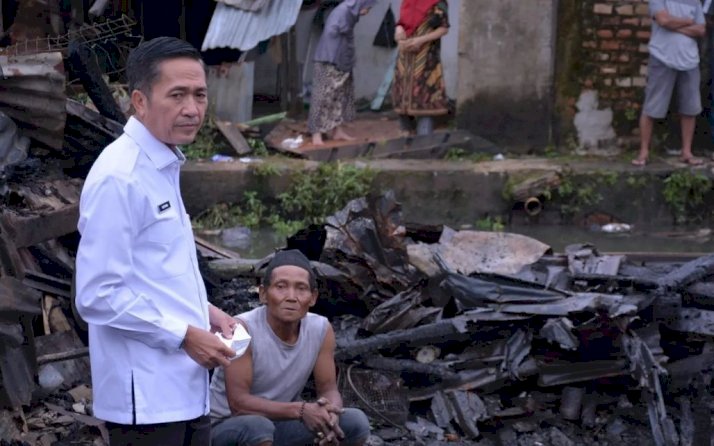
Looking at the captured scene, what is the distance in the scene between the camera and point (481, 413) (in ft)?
19.4

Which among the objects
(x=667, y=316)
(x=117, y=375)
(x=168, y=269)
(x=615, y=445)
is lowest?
(x=615, y=445)

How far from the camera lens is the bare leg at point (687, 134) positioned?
11086 mm

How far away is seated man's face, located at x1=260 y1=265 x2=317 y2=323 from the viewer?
180 inches

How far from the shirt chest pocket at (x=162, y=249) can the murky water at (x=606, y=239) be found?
21.0 feet

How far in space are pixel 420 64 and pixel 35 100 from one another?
230 inches

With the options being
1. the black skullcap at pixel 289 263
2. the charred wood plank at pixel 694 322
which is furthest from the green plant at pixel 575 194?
the black skullcap at pixel 289 263

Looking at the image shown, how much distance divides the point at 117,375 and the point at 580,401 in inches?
132

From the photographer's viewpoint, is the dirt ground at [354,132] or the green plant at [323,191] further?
the dirt ground at [354,132]

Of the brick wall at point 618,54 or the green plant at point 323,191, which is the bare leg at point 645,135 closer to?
the brick wall at point 618,54

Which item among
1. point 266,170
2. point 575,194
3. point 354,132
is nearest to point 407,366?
point 266,170

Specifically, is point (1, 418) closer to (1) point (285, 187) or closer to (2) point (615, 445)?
(2) point (615, 445)

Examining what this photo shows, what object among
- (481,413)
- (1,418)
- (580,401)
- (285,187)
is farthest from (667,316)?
(285,187)

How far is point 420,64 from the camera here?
38.6 ft

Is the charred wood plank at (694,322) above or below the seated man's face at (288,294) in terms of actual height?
below
